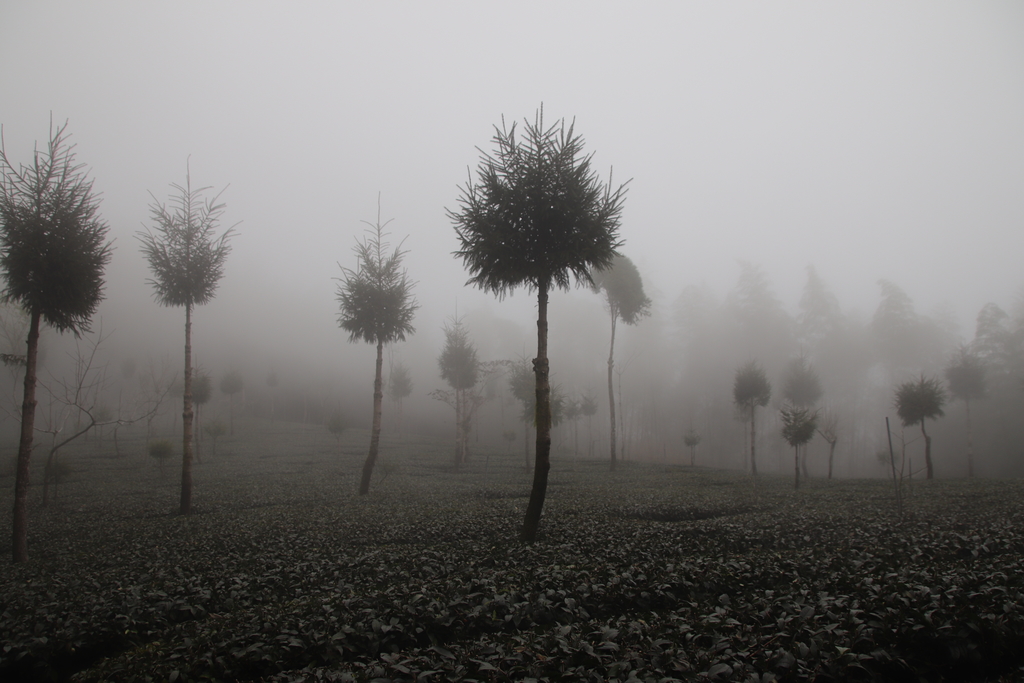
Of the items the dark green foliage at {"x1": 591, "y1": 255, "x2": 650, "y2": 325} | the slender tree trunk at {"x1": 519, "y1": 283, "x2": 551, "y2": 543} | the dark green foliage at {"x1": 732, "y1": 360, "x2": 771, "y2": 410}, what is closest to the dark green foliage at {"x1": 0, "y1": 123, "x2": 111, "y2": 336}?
the slender tree trunk at {"x1": 519, "y1": 283, "x2": 551, "y2": 543}

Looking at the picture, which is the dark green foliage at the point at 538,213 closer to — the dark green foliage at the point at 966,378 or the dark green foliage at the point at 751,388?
the dark green foliage at the point at 751,388

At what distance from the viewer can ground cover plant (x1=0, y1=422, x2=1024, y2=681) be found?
4.18 m

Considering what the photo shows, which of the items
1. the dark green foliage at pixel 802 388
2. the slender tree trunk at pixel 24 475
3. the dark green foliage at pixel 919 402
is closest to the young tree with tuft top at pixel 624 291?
the dark green foliage at pixel 802 388

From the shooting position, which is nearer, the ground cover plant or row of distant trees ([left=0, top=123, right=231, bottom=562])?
the ground cover plant

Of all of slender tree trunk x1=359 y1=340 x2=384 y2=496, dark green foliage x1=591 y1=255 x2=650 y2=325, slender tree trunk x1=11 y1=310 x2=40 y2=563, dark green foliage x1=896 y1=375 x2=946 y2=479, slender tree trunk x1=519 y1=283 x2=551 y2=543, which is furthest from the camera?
dark green foliage x1=591 y1=255 x2=650 y2=325

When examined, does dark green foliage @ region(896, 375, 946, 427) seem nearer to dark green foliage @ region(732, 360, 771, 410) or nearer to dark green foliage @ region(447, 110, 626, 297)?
dark green foliage @ region(732, 360, 771, 410)

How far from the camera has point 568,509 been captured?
1343cm

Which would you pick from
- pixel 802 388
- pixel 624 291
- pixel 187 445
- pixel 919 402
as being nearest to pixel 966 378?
pixel 919 402

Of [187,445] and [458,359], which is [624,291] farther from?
[187,445]

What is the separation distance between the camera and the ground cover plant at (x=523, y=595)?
13.7 ft

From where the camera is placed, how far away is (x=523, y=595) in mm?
6059

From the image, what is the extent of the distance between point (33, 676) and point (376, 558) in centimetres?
472

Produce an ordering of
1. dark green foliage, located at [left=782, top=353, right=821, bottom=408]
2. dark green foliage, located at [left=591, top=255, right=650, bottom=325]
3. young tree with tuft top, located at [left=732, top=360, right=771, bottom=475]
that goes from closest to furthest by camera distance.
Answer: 1. young tree with tuft top, located at [left=732, top=360, right=771, bottom=475]
2. dark green foliage, located at [left=591, top=255, right=650, bottom=325]
3. dark green foliage, located at [left=782, top=353, right=821, bottom=408]

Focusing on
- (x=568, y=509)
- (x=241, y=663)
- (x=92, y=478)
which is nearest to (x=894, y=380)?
(x=568, y=509)
